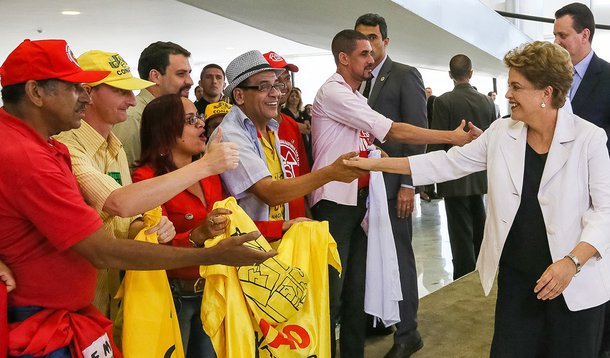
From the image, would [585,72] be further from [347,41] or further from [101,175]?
[101,175]

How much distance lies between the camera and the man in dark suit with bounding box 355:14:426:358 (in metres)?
4.04

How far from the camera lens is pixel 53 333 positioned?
2014 mm

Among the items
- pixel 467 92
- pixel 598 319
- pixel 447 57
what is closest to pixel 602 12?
pixel 447 57

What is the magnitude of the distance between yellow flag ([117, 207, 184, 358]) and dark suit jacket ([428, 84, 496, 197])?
12.0 ft

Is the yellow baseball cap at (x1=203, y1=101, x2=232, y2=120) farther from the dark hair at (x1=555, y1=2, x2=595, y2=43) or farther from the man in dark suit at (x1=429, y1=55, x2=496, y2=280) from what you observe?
the man in dark suit at (x1=429, y1=55, x2=496, y2=280)

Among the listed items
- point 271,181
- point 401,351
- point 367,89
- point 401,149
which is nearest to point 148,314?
point 271,181

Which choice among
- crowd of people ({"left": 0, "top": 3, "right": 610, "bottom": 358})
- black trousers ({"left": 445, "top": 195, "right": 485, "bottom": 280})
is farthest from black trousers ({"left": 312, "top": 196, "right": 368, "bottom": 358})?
black trousers ({"left": 445, "top": 195, "right": 485, "bottom": 280})

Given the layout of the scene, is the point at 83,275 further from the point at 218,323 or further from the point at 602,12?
the point at 602,12

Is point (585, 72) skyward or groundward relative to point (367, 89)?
skyward

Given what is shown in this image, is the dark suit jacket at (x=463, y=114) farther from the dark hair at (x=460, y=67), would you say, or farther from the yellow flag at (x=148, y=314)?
the yellow flag at (x=148, y=314)

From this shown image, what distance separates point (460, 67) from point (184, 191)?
145 inches

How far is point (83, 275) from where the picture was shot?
84.3 inches

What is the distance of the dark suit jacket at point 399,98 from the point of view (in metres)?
4.06

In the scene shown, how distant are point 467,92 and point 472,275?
1465 millimetres
